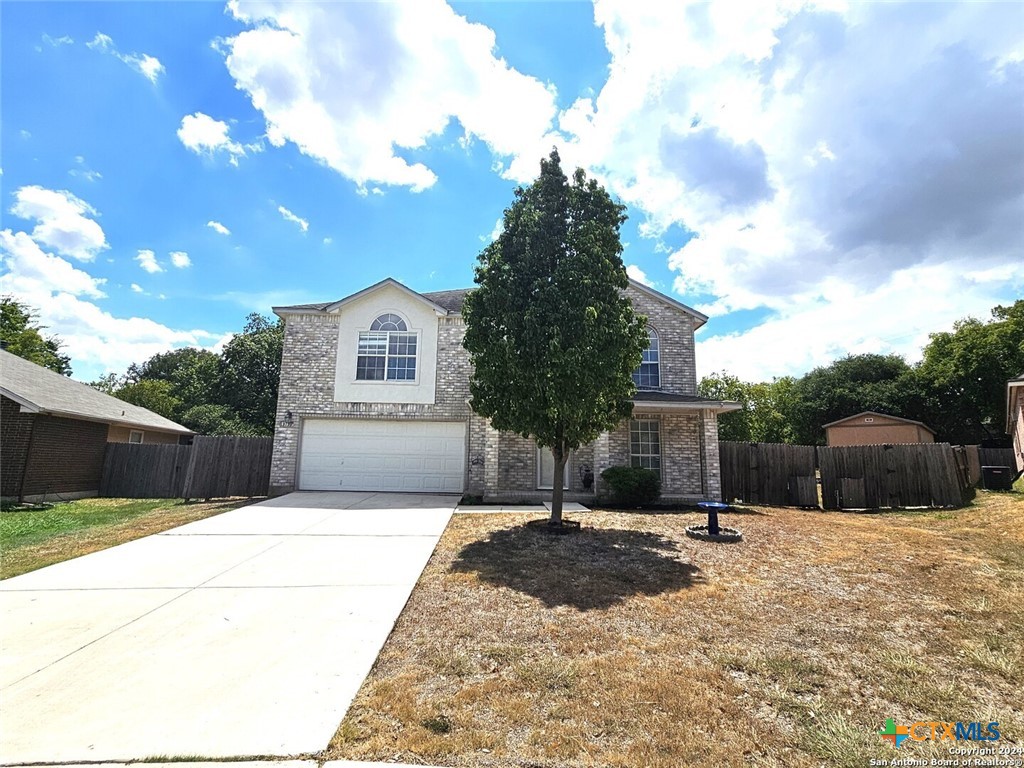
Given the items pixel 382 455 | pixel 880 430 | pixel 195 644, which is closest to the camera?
pixel 195 644

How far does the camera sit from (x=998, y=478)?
15984 mm

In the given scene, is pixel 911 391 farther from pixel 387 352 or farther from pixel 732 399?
pixel 387 352

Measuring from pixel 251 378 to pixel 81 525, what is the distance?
23.7 meters

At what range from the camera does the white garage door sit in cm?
1440

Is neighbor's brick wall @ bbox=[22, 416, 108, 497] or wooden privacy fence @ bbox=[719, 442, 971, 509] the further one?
wooden privacy fence @ bbox=[719, 442, 971, 509]

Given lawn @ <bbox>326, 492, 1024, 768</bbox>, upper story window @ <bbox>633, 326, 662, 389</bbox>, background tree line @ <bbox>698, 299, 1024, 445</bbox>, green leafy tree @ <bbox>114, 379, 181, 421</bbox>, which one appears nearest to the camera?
lawn @ <bbox>326, 492, 1024, 768</bbox>

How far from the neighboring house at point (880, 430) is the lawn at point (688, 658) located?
890 inches

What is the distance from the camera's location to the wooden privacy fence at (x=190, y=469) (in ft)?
48.4

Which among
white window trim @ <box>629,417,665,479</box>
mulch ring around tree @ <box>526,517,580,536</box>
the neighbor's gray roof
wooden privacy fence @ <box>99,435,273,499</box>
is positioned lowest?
mulch ring around tree @ <box>526,517,580,536</box>

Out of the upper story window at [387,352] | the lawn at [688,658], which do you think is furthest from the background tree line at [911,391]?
the lawn at [688,658]

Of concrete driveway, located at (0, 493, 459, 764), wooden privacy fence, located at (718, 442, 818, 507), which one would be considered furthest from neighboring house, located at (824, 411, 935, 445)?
concrete driveway, located at (0, 493, 459, 764)

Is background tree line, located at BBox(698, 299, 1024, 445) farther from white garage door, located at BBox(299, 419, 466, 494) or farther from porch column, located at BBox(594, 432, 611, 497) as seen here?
white garage door, located at BBox(299, 419, 466, 494)

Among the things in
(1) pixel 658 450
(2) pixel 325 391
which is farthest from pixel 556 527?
(2) pixel 325 391

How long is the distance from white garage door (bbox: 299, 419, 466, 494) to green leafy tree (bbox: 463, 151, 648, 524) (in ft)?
19.3
